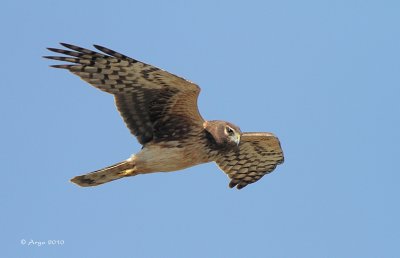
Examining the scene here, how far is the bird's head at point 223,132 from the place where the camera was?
11.8 meters

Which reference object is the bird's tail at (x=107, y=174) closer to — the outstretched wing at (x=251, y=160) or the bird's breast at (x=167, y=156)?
the bird's breast at (x=167, y=156)

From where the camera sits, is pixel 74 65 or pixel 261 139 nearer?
pixel 74 65

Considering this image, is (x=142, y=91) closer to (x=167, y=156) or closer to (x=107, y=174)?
(x=167, y=156)

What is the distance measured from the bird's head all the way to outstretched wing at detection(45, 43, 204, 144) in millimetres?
168

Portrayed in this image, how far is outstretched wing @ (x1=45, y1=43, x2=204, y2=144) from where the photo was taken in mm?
11156

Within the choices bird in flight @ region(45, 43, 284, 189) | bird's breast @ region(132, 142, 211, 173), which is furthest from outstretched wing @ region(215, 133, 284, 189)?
bird's breast @ region(132, 142, 211, 173)

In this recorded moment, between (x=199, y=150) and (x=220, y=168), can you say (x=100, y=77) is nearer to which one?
(x=199, y=150)

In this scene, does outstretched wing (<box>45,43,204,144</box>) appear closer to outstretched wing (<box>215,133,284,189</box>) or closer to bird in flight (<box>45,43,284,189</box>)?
bird in flight (<box>45,43,284,189</box>)

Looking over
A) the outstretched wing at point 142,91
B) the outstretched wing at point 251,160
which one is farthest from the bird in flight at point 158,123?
the outstretched wing at point 251,160

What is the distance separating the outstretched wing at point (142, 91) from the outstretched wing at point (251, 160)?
4.62ft

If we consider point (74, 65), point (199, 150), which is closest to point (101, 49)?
point (74, 65)

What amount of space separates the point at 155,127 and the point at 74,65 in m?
1.52

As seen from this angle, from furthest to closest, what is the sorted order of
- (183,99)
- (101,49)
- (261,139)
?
(261,139)
(183,99)
(101,49)

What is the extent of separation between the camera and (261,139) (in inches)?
512
